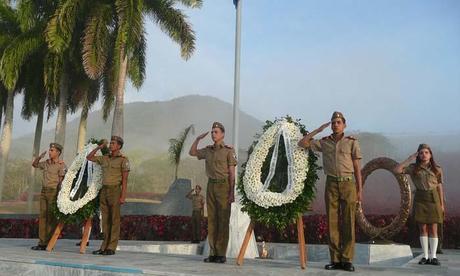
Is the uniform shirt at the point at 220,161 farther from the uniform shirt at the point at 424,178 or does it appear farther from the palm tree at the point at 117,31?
the palm tree at the point at 117,31

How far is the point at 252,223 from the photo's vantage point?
23.7 feet

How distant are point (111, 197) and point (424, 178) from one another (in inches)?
201

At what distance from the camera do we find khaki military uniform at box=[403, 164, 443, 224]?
25.9 ft

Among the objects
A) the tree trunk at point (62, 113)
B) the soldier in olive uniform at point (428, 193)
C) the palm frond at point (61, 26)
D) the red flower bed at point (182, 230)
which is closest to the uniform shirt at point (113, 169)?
the soldier in olive uniform at point (428, 193)

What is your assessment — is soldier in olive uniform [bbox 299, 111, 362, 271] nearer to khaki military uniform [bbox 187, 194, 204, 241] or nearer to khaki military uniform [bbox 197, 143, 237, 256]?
khaki military uniform [bbox 197, 143, 237, 256]

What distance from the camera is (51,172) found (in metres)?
9.30

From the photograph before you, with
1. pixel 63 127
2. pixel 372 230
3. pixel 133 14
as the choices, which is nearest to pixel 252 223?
pixel 372 230

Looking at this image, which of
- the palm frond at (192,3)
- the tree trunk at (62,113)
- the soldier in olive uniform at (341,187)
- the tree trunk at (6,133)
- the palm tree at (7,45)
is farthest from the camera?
the tree trunk at (6,133)

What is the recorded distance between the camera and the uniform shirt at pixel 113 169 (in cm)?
829

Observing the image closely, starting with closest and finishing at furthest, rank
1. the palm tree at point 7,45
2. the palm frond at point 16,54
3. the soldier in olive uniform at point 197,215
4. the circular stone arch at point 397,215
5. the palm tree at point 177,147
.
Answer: the circular stone arch at point 397,215 < the soldier in olive uniform at point 197,215 < the palm frond at point 16,54 < the palm tree at point 7,45 < the palm tree at point 177,147

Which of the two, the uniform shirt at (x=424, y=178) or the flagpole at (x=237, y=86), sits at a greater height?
the flagpole at (x=237, y=86)

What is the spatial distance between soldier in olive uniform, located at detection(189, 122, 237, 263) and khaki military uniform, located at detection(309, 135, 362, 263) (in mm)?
1487

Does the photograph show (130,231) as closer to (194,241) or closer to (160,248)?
(194,241)

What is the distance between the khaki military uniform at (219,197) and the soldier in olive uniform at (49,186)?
11.5 ft
